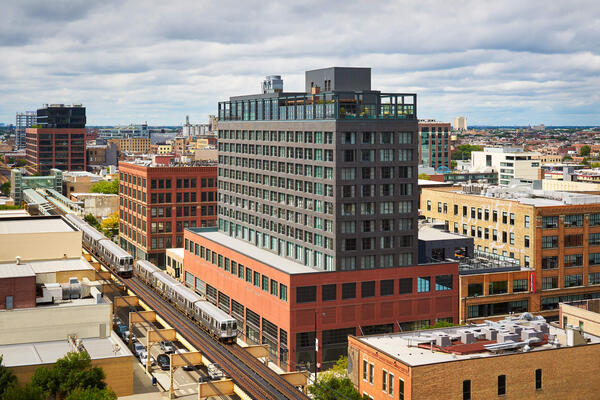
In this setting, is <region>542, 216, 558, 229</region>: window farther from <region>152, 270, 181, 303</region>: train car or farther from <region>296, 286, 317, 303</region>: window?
<region>152, 270, 181, 303</region>: train car

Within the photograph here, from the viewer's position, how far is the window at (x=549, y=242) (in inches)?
4171

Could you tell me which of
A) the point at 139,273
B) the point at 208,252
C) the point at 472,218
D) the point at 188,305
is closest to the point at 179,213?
the point at 139,273

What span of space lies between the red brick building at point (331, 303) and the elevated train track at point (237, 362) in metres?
8.25

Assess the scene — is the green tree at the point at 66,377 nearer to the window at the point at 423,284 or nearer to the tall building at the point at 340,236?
the tall building at the point at 340,236

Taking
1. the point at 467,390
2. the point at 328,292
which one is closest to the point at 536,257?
the point at 328,292

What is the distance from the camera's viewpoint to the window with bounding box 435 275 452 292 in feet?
320

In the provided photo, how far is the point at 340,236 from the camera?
92.9 meters

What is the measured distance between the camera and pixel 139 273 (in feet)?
439

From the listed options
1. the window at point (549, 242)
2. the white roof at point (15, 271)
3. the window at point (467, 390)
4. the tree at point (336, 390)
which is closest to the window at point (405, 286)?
the window at point (549, 242)

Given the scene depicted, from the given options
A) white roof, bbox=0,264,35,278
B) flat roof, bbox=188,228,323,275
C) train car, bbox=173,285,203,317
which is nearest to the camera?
white roof, bbox=0,264,35,278

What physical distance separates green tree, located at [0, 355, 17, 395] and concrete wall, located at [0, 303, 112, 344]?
44.7 ft

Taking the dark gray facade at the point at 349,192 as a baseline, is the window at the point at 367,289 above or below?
below

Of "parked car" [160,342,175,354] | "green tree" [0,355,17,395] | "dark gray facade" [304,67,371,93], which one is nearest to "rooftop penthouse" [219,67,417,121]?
"dark gray facade" [304,67,371,93]

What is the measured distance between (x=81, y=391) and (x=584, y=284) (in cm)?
7818
